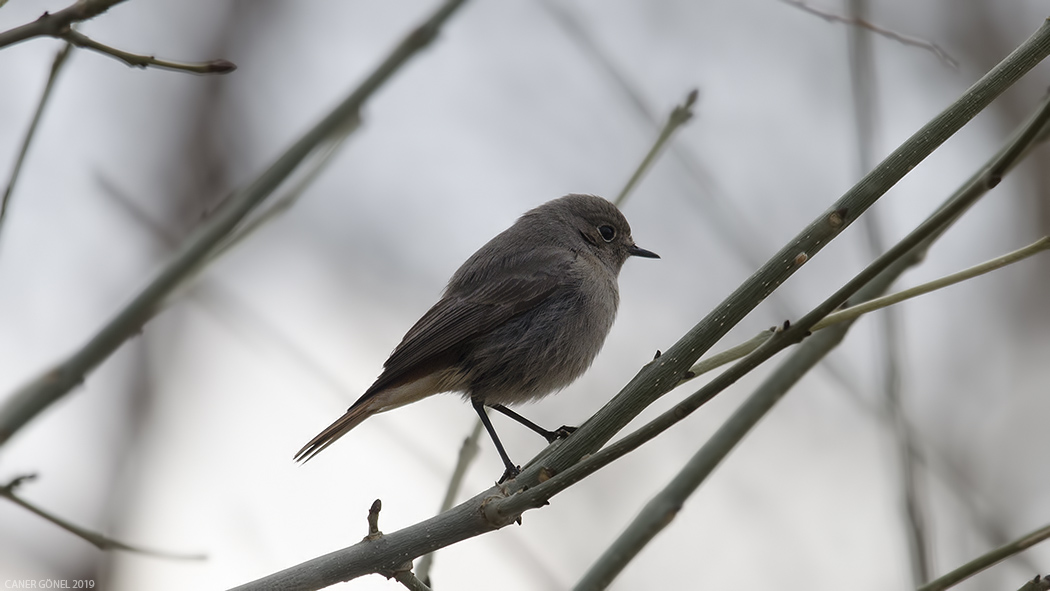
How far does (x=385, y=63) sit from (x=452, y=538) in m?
1.36

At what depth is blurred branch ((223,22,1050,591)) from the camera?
195cm

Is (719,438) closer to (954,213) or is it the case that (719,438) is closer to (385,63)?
(954,213)

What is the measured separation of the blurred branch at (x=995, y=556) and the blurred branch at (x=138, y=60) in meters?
1.96

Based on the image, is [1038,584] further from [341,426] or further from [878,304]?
[341,426]

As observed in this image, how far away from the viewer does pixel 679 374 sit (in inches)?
87.3

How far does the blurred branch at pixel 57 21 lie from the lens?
175 centimetres

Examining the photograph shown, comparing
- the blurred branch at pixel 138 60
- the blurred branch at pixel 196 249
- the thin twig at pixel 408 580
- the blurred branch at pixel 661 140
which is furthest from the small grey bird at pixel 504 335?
the blurred branch at pixel 138 60

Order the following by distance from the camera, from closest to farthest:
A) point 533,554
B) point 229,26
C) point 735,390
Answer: point 533,554, point 735,390, point 229,26

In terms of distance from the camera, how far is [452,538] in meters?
2.42

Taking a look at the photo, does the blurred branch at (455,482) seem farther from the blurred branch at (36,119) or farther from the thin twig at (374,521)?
the blurred branch at (36,119)

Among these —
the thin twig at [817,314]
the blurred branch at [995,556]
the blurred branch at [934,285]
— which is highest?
the blurred branch at [934,285]

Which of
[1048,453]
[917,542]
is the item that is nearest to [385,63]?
[917,542]

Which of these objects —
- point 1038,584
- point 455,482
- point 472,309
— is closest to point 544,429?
point 472,309

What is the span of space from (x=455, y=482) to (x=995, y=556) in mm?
1580
